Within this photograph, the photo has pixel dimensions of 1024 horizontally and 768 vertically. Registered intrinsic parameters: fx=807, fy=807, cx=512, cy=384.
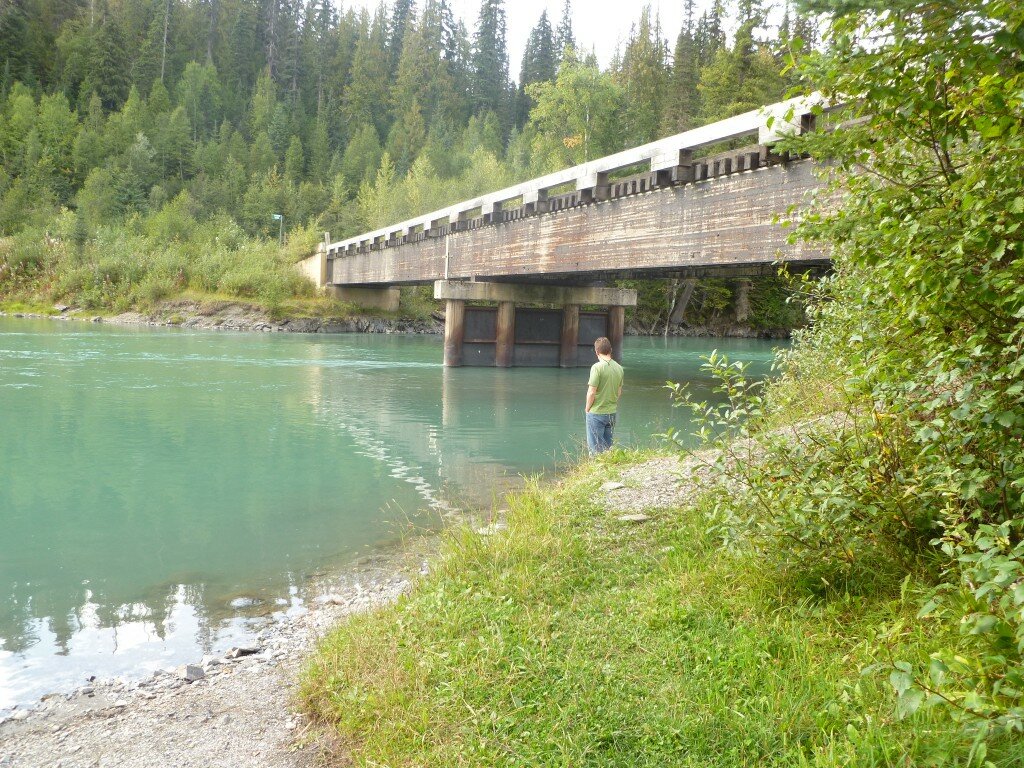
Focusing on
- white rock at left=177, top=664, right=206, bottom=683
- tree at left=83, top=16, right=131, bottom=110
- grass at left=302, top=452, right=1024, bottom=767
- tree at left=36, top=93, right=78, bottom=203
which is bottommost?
white rock at left=177, top=664, right=206, bottom=683

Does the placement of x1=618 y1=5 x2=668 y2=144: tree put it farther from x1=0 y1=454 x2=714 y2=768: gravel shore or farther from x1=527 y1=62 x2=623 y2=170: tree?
x1=0 y1=454 x2=714 y2=768: gravel shore

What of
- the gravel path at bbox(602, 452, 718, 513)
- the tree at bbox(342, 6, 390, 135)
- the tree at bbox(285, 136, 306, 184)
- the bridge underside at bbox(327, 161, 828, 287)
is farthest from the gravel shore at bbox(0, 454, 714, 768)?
the tree at bbox(342, 6, 390, 135)

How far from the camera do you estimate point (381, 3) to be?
124 metres

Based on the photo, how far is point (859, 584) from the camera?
13.5ft

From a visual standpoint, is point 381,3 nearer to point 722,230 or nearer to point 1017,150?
point 722,230

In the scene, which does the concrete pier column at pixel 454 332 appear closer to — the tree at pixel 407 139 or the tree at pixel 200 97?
the tree at pixel 407 139

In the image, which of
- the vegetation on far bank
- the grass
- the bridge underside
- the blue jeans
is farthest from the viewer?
the bridge underside

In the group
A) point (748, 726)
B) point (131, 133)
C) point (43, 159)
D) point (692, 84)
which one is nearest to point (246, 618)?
point (748, 726)

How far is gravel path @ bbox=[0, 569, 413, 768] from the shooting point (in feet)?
13.1

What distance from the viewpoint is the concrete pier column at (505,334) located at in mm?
29938

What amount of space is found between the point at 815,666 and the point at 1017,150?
88.3 inches

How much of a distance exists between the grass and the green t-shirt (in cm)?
442

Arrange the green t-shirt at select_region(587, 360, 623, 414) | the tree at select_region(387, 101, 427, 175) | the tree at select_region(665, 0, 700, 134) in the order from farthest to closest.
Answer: the tree at select_region(387, 101, 427, 175)
the tree at select_region(665, 0, 700, 134)
the green t-shirt at select_region(587, 360, 623, 414)

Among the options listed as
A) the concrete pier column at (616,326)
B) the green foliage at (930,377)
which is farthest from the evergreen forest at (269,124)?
the green foliage at (930,377)
